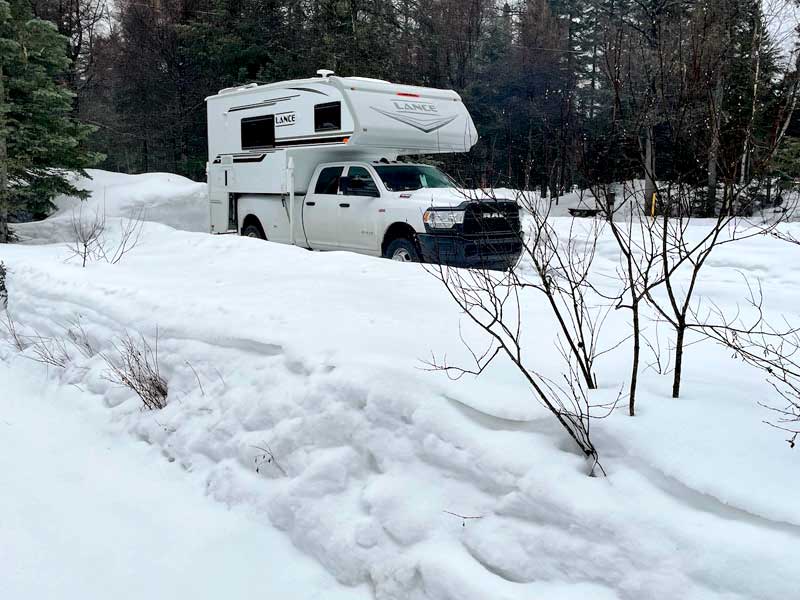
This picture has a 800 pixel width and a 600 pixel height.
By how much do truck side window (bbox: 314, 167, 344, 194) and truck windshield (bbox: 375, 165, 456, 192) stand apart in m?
0.97

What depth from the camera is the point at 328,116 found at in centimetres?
1173

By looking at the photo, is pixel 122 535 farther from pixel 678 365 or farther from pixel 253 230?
pixel 253 230

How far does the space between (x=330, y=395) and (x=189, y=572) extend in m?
1.14

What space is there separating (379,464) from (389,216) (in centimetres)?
699

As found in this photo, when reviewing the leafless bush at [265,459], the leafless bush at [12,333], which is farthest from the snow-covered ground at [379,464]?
the leafless bush at [12,333]

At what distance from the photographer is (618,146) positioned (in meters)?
4.68

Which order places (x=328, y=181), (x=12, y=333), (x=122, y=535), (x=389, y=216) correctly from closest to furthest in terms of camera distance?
(x=122, y=535) < (x=12, y=333) < (x=389, y=216) < (x=328, y=181)

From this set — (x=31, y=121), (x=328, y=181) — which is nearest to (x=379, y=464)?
(x=328, y=181)

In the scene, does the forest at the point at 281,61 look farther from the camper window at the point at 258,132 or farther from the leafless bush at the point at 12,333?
the leafless bush at the point at 12,333

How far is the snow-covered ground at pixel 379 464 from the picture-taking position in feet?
8.93

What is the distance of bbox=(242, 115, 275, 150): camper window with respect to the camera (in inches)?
503

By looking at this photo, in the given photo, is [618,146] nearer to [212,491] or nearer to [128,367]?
[212,491]

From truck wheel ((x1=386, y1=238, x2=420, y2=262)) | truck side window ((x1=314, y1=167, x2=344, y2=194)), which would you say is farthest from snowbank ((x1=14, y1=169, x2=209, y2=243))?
truck wheel ((x1=386, y1=238, x2=420, y2=262))

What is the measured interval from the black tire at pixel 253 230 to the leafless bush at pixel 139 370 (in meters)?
7.41
